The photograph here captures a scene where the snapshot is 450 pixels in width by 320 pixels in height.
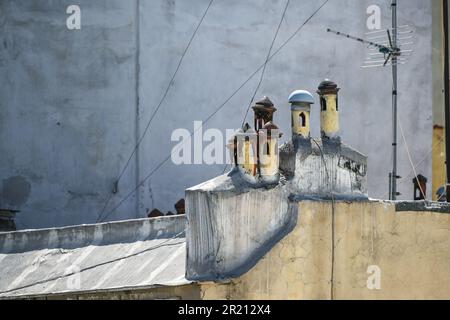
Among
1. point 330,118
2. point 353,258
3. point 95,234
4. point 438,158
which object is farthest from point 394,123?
point 438,158

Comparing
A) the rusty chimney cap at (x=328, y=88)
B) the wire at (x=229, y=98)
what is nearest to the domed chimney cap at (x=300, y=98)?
the rusty chimney cap at (x=328, y=88)

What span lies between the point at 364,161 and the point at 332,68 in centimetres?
1076

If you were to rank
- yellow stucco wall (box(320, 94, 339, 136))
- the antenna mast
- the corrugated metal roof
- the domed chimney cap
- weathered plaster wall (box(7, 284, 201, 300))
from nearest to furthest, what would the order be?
weathered plaster wall (box(7, 284, 201, 300)), the domed chimney cap, yellow stucco wall (box(320, 94, 339, 136)), the corrugated metal roof, the antenna mast

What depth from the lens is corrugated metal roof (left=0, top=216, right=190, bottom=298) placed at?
760 inches

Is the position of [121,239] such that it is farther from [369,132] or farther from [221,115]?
[369,132]

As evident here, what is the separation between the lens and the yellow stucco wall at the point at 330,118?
A: 18922mm

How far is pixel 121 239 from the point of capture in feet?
68.2

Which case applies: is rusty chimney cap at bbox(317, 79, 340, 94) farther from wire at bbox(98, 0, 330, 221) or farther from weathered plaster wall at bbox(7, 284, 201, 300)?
wire at bbox(98, 0, 330, 221)

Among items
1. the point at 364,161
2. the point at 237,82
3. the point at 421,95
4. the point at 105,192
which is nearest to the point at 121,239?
the point at 364,161

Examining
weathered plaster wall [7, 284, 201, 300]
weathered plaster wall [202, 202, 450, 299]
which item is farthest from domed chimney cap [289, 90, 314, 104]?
weathered plaster wall [7, 284, 201, 300]

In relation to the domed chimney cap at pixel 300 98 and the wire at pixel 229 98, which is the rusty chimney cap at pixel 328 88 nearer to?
the domed chimney cap at pixel 300 98

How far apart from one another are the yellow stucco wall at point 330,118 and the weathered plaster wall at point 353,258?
3.83ft

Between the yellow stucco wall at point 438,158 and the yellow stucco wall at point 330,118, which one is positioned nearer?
the yellow stucco wall at point 330,118

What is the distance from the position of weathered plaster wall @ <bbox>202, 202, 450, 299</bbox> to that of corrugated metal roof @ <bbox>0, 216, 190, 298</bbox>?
1.42 m
